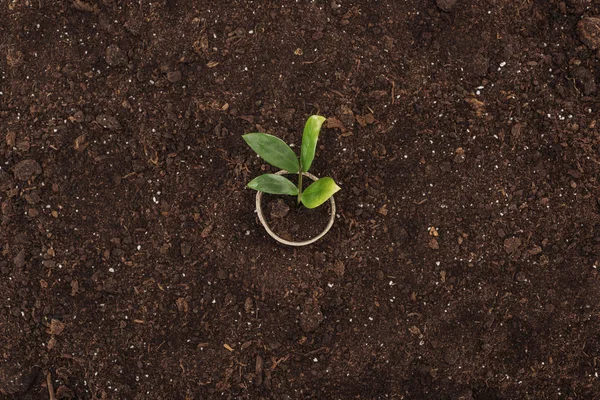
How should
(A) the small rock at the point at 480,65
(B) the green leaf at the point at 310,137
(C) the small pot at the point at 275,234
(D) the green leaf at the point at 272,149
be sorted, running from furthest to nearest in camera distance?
(A) the small rock at the point at 480,65 → (C) the small pot at the point at 275,234 → (D) the green leaf at the point at 272,149 → (B) the green leaf at the point at 310,137

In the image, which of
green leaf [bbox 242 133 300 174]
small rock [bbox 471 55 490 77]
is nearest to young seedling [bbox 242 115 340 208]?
green leaf [bbox 242 133 300 174]

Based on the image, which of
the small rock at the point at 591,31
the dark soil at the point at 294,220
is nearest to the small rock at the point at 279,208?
the dark soil at the point at 294,220

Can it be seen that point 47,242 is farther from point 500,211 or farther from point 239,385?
point 500,211

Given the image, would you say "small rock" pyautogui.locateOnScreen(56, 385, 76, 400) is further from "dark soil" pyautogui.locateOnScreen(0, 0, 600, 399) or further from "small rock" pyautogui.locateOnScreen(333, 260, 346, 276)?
"small rock" pyautogui.locateOnScreen(333, 260, 346, 276)

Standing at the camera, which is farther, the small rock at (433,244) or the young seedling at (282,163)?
the small rock at (433,244)

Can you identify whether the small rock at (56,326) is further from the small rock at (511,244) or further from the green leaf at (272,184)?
the small rock at (511,244)

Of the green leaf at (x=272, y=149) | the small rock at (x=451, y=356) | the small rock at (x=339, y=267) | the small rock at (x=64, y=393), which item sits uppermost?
the green leaf at (x=272, y=149)

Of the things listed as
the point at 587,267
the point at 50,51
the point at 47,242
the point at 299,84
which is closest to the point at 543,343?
the point at 587,267
